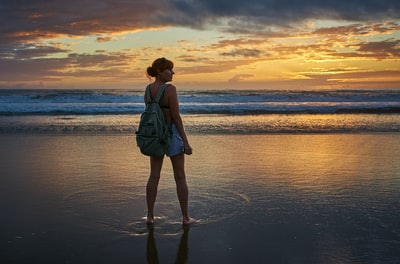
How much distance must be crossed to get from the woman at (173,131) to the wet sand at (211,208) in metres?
0.27

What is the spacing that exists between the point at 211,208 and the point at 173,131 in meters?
1.24

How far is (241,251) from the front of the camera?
3871mm

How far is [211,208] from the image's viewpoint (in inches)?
206

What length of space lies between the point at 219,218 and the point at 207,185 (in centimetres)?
162

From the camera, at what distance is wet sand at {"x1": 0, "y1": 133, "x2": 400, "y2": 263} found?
3.86m

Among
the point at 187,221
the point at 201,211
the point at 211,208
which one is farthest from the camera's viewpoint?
the point at 211,208

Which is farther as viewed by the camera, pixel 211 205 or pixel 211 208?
A: pixel 211 205

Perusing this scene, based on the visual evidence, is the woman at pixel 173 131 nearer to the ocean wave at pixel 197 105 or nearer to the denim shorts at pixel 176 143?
the denim shorts at pixel 176 143

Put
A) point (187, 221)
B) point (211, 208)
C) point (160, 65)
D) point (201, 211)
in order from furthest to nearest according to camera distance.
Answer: point (211, 208) → point (201, 211) → point (187, 221) → point (160, 65)

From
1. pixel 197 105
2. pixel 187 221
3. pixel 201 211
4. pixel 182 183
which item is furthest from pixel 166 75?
pixel 197 105

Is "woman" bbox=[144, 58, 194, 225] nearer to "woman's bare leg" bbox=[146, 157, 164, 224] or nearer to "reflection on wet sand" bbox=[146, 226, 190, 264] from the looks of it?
"woman's bare leg" bbox=[146, 157, 164, 224]

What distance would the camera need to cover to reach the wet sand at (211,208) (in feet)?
12.7

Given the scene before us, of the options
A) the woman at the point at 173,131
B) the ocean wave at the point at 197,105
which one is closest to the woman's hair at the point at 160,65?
the woman at the point at 173,131

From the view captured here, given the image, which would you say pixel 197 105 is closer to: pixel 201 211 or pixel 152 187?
pixel 201 211
